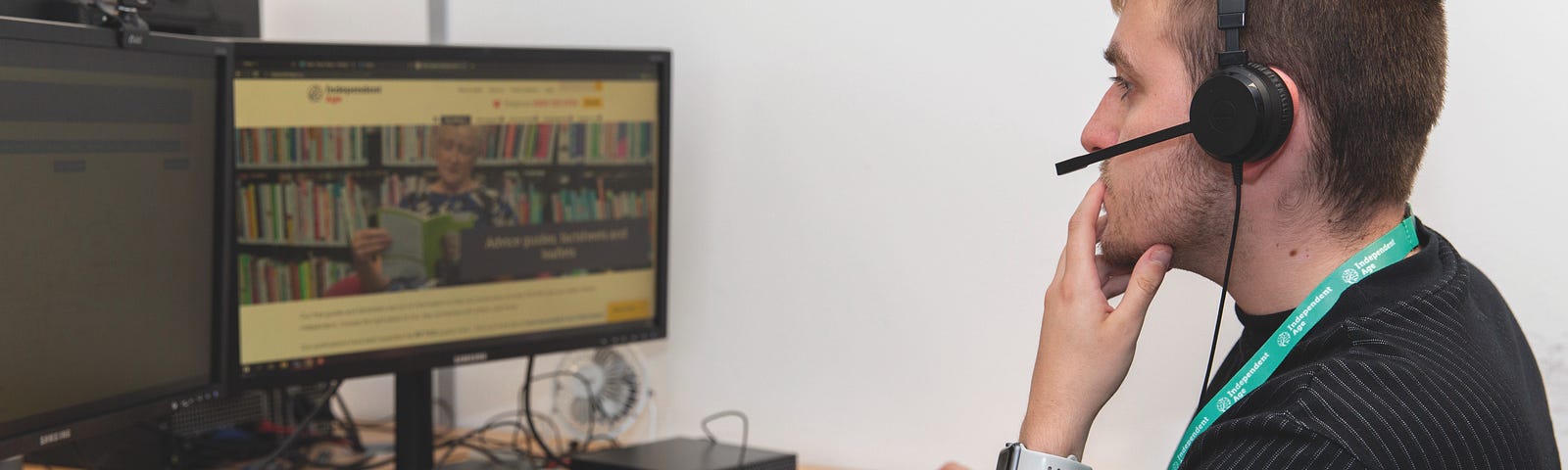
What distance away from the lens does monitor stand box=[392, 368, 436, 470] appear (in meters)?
1.65

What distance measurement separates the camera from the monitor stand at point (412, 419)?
165 cm

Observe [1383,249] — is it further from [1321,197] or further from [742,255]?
[742,255]

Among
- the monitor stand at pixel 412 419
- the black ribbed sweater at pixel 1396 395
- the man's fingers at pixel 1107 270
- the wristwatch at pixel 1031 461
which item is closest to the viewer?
the black ribbed sweater at pixel 1396 395

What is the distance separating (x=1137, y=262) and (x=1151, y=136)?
11cm

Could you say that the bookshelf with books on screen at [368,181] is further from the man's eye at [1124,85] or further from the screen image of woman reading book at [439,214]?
the man's eye at [1124,85]

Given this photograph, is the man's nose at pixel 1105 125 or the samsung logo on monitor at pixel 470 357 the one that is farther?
the samsung logo on monitor at pixel 470 357

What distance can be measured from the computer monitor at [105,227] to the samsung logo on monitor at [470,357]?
307mm

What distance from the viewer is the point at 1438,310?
922 millimetres

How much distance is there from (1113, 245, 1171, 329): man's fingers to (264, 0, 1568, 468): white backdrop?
1.70 feet

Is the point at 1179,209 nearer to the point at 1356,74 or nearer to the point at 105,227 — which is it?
the point at 1356,74

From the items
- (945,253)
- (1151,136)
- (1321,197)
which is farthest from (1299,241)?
(945,253)

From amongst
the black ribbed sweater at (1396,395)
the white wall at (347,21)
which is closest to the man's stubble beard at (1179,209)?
the black ribbed sweater at (1396,395)

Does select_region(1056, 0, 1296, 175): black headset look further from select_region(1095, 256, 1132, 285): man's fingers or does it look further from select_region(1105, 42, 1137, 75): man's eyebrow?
select_region(1095, 256, 1132, 285): man's fingers

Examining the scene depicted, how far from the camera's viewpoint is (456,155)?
5.18 ft
